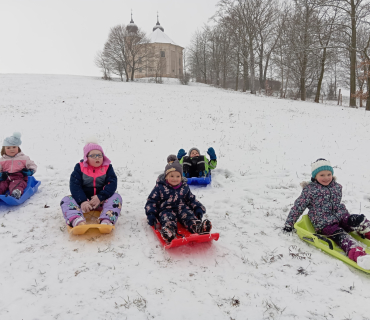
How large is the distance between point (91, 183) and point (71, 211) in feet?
2.23

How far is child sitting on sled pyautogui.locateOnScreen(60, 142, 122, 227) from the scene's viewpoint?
3.98 metres

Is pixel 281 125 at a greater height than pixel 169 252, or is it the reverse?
pixel 281 125

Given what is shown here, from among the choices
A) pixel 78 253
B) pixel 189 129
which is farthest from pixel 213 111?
pixel 78 253

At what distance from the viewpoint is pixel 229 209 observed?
16.3 ft

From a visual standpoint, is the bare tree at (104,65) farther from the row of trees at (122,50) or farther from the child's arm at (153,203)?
the child's arm at (153,203)

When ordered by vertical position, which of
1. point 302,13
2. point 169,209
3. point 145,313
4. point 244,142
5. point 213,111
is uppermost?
point 302,13

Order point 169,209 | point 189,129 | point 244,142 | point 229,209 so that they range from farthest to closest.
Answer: point 189,129 → point 244,142 → point 229,209 → point 169,209

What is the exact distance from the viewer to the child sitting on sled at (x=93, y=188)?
398cm

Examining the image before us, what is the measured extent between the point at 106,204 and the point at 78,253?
98 centimetres

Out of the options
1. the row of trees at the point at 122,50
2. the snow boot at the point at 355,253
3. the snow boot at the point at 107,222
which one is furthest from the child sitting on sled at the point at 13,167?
the row of trees at the point at 122,50

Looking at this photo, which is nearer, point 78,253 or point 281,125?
point 78,253

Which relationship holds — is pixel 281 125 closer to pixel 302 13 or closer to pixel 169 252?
pixel 169 252

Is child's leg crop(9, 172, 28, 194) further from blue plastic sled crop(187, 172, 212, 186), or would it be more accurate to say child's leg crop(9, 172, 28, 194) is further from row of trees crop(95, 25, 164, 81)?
row of trees crop(95, 25, 164, 81)

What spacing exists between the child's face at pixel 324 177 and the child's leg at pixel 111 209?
3.15 metres
